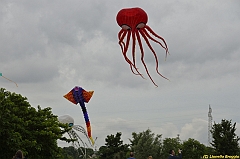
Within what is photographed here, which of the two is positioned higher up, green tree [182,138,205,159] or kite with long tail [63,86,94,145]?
kite with long tail [63,86,94,145]

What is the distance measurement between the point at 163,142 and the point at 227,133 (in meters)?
34.6

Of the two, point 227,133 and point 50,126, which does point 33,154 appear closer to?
point 50,126

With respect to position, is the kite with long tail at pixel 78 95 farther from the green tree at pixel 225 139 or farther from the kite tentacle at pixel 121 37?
the kite tentacle at pixel 121 37

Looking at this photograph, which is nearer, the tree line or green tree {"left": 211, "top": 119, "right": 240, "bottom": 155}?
the tree line

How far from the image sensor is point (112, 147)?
84562 millimetres

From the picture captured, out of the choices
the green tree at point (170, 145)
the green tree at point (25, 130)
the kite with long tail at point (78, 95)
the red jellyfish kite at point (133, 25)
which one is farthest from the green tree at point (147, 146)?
the red jellyfish kite at point (133, 25)

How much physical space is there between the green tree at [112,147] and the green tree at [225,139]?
36712mm

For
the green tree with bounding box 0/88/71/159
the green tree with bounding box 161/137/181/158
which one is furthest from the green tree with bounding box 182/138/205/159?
the green tree with bounding box 0/88/71/159

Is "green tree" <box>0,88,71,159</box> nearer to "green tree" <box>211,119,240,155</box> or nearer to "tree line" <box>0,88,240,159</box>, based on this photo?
"tree line" <box>0,88,240,159</box>

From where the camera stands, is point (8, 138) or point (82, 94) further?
point (82, 94)

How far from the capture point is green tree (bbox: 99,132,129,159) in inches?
3300

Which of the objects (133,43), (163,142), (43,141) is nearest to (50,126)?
(43,141)

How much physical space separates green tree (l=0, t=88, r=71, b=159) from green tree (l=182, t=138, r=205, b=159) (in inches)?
1539

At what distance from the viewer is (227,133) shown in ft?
158
